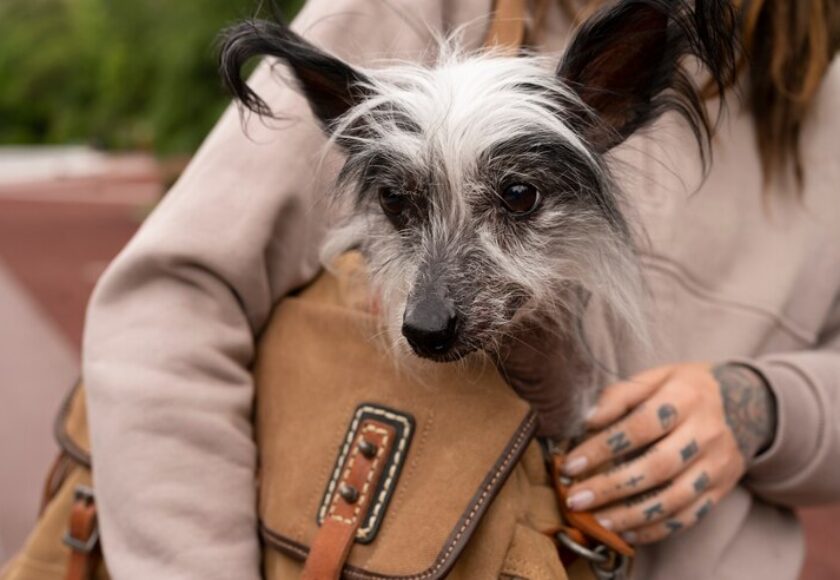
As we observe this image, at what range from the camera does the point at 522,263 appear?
180cm

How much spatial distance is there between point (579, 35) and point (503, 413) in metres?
0.69

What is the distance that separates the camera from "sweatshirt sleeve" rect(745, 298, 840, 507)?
2064 mm

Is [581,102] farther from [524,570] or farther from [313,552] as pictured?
[313,552]

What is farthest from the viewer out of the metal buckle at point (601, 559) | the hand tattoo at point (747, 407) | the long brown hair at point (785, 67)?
the long brown hair at point (785, 67)

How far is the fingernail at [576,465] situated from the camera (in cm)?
187

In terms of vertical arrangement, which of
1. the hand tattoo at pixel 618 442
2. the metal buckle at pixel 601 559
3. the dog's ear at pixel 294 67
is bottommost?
the metal buckle at pixel 601 559

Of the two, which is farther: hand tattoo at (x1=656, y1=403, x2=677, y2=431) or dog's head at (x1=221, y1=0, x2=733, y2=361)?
hand tattoo at (x1=656, y1=403, x2=677, y2=431)

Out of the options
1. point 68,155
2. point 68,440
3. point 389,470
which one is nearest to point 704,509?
point 389,470

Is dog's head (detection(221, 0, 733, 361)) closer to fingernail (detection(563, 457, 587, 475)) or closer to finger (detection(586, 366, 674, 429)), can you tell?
finger (detection(586, 366, 674, 429))

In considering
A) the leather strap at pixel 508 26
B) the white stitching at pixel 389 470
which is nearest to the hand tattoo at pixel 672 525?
the white stitching at pixel 389 470

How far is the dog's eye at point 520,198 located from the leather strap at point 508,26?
0.40 meters

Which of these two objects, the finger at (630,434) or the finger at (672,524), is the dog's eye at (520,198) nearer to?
the finger at (630,434)

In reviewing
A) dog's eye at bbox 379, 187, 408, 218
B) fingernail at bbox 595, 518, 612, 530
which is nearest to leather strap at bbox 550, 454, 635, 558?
fingernail at bbox 595, 518, 612, 530

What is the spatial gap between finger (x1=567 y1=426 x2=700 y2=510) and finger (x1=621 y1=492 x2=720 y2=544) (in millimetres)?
84
